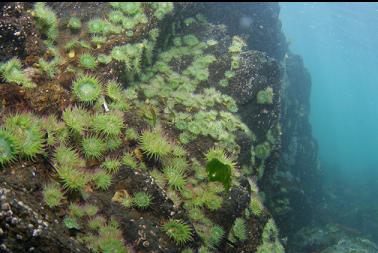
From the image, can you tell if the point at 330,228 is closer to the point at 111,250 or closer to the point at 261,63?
the point at 261,63

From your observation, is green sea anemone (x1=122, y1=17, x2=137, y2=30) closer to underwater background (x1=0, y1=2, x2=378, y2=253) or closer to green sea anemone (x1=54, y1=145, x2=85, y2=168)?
underwater background (x1=0, y1=2, x2=378, y2=253)

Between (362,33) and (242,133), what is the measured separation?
43.4 meters

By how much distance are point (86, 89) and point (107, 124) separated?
1.01m

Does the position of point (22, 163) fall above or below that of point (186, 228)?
above

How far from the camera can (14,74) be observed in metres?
6.16

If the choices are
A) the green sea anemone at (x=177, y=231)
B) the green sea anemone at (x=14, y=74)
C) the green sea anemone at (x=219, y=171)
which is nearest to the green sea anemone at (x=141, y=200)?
the green sea anemone at (x=177, y=231)

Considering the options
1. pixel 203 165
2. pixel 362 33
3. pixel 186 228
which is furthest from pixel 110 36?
pixel 362 33

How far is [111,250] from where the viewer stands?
4688 millimetres

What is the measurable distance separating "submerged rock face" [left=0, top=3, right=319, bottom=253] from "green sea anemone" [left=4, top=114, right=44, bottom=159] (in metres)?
0.03

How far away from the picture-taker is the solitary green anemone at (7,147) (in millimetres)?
4402

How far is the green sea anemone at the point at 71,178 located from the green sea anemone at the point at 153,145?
1440 mm

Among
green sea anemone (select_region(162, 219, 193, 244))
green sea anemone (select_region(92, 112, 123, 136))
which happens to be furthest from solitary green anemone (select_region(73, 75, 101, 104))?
green sea anemone (select_region(162, 219, 193, 244))

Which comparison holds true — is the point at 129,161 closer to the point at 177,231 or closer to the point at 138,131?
the point at 138,131

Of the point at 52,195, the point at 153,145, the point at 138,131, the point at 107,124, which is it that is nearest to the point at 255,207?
the point at 153,145
